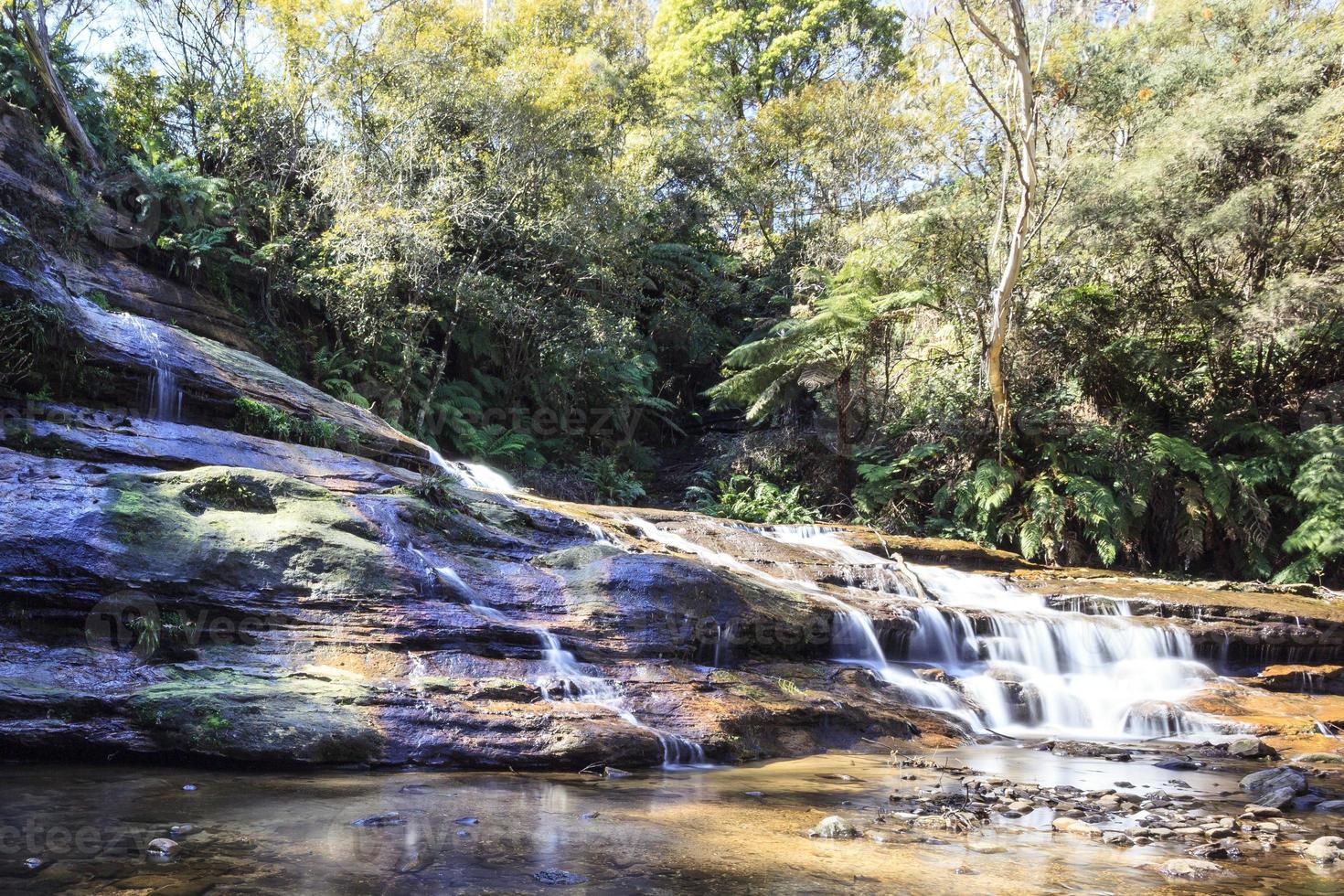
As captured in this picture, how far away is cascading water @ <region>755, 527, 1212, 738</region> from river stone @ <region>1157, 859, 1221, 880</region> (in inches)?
165

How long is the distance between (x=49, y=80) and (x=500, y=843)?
1518cm

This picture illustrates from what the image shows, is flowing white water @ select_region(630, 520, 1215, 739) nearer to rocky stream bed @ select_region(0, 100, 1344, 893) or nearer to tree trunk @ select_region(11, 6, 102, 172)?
rocky stream bed @ select_region(0, 100, 1344, 893)

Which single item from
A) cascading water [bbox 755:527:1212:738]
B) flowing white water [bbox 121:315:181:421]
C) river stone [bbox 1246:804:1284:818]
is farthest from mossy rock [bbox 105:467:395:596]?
river stone [bbox 1246:804:1284:818]

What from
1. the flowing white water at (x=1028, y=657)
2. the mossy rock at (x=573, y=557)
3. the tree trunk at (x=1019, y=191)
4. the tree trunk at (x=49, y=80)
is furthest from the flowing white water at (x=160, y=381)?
the tree trunk at (x=1019, y=191)

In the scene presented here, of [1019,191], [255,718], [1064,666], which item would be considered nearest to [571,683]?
[255,718]

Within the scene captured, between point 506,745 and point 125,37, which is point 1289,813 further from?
point 125,37

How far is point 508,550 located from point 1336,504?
1269cm

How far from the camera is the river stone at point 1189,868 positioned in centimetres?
353

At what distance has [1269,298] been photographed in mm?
12633

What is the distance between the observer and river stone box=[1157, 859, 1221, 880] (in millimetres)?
3529

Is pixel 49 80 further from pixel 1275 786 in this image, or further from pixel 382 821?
pixel 1275 786

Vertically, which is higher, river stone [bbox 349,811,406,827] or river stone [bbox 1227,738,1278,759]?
river stone [bbox 349,811,406,827]

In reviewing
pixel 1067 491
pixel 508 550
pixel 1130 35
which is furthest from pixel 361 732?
pixel 1130 35

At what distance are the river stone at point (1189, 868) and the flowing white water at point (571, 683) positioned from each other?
3.08 m
